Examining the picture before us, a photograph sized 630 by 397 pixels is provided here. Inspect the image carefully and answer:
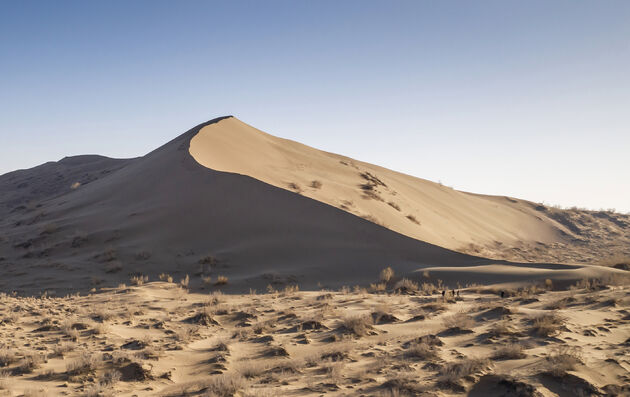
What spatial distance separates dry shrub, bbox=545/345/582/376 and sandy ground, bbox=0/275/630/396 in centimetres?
2

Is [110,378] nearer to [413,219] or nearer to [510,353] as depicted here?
[510,353]

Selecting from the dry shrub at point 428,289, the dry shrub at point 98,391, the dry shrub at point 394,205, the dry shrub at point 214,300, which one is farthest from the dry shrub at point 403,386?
the dry shrub at point 394,205

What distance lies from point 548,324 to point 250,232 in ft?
39.2

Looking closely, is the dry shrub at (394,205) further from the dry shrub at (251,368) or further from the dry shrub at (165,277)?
the dry shrub at (251,368)

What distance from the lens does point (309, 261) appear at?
16094 mm

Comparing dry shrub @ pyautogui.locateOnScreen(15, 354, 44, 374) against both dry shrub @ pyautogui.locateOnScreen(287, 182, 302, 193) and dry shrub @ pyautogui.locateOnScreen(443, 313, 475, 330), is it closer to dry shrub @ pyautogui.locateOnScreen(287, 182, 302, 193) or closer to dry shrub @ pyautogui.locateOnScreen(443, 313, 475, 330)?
dry shrub @ pyautogui.locateOnScreen(443, 313, 475, 330)

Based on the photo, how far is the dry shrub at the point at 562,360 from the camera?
584cm

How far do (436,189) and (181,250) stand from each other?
88.2 ft

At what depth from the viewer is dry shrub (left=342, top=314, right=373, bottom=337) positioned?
27.6 feet

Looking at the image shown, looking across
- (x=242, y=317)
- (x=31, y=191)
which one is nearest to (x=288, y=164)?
(x=242, y=317)

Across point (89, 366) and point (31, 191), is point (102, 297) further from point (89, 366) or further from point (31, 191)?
point (31, 191)

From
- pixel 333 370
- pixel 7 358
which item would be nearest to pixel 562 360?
pixel 333 370

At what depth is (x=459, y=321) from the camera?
8.78 meters

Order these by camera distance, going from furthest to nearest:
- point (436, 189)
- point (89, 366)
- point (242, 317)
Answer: point (436, 189), point (242, 317), point (89, 366)
